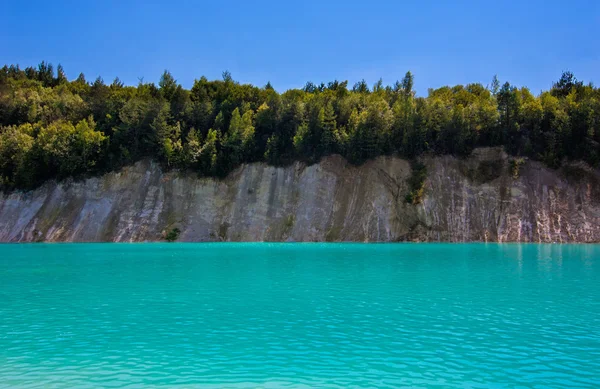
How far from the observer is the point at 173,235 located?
64.6m

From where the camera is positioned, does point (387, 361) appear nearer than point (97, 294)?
Yes

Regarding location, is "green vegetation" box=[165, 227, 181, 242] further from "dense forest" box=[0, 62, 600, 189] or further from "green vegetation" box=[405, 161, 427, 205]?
"green vegetation" box=[405, 161, 427, 205]

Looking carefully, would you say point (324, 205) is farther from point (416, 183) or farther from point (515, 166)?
point (515, 166)

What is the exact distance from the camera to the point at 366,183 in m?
64.1

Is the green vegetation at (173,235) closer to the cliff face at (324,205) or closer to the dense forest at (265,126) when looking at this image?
the cliff face at (324,205)

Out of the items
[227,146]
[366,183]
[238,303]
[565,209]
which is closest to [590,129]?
[565,209]

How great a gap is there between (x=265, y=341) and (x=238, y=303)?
576cm

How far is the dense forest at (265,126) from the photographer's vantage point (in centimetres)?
6419

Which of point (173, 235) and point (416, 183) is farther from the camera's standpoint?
point (173, 235)

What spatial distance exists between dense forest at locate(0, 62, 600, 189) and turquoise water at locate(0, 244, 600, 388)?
39011 mm

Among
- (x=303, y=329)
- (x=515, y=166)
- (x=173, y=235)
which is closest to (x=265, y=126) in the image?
(x=173, y=235)

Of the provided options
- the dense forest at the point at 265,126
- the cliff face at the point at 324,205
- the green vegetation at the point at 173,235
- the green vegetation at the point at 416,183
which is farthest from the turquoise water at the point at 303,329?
the dense forest at the point at 265,126

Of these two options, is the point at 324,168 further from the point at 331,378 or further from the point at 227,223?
the point at 331,378

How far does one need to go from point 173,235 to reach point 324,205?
1991cm
